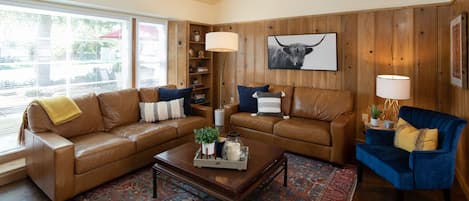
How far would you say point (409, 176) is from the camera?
2178 millimetres

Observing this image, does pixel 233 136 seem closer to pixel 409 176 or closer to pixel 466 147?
pixel 409 176

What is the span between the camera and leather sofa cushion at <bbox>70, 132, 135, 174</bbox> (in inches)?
97.4

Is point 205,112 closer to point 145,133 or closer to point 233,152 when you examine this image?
point 145,133

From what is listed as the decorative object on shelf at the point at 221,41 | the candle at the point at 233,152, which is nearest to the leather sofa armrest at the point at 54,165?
the candle at the point at 233,152

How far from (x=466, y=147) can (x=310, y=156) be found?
5.08ft

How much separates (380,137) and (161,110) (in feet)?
8.66

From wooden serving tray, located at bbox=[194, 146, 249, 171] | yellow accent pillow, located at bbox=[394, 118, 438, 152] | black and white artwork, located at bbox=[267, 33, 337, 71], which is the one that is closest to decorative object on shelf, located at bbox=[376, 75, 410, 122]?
yellow accent pillow, located at bbox=[394, 118, 438, 152]

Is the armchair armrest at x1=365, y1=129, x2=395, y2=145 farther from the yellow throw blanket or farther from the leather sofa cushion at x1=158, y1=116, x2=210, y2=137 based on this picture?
the yellow throw blanket

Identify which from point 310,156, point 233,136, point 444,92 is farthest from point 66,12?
point 444,92

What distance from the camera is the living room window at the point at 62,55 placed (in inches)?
120

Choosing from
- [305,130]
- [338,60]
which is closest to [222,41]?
[305,130]

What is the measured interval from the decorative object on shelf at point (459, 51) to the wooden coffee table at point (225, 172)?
1898 millimetres

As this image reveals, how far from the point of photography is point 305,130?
3.42 m

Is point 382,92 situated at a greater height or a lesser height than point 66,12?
lesser
